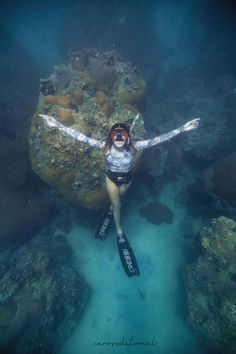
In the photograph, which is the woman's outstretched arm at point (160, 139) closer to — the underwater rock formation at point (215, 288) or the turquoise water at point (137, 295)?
the underwater rock formation at point (215, 288)

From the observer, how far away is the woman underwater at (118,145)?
16.0 feet

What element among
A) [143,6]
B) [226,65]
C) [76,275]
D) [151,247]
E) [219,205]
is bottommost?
[76,275]

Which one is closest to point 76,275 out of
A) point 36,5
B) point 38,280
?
point 38,280

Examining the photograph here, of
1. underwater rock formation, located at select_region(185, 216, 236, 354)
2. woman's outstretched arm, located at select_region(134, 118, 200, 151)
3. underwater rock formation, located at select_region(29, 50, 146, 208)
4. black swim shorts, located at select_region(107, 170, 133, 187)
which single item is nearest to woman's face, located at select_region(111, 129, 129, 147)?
woman's outstretched arm, located at select_region(134, 118, 200, 151)

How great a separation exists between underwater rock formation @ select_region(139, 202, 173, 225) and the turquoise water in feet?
0.69

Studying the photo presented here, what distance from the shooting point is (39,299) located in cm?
667

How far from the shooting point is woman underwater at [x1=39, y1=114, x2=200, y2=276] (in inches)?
192

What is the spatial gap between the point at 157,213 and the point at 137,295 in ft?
10.5

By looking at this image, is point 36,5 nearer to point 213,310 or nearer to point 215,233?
point 215,233

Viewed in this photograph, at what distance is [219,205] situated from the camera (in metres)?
8.05

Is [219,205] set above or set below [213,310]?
above

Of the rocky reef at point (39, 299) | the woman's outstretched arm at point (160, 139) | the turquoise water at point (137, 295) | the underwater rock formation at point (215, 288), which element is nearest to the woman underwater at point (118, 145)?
the woman's outstretched arm at point (160, 139)

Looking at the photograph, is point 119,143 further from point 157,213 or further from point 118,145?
point 157,213

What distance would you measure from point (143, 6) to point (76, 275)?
17.7m
